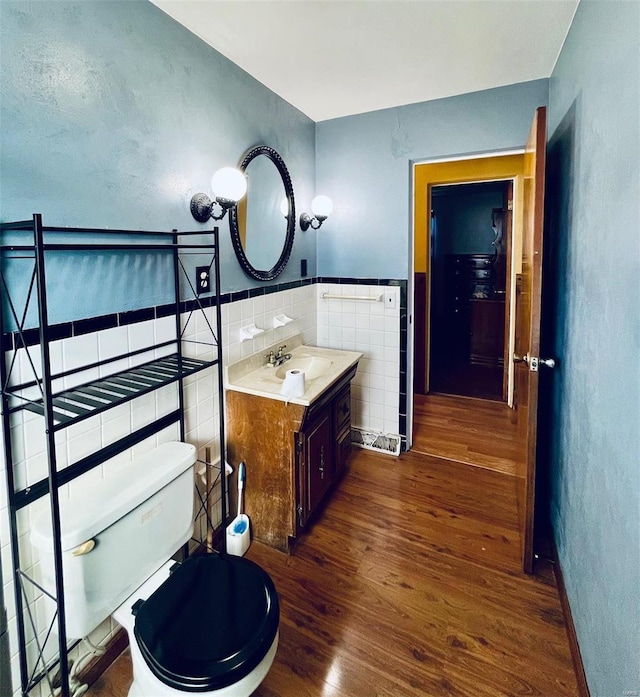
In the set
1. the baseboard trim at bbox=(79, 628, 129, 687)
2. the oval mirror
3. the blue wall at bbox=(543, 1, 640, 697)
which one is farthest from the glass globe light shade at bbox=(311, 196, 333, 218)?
the baseboard trim at bbox=(79, 628, 129, 687)

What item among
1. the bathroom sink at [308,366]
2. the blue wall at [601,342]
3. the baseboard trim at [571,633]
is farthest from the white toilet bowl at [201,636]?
the bathroom sink at [308,366]

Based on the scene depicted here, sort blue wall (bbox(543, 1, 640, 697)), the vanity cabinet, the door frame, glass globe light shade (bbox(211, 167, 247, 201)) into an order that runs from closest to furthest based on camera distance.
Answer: blue wall (bbox(543, 1, 640, 697)), glass globe light shade (bbox(211, 167, 247, 201)), the vanity cabinet, the door frame

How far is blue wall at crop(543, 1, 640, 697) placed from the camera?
3.20 feet

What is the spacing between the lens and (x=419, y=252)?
4.16m

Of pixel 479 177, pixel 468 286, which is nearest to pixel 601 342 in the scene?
pixel 479 177

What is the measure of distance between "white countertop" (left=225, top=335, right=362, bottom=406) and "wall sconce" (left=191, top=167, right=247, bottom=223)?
0.72m

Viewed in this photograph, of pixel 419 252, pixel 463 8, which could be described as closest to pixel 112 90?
pixel 463 8

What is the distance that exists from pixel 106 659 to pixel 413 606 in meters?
1.13

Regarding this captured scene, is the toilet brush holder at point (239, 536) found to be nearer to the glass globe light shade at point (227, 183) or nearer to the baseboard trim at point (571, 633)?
the baseboard trim at point (571, 633)

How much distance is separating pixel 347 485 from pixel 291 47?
7.49 feet

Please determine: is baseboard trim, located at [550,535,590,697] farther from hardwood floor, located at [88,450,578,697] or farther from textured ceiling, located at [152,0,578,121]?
textured ceiling, located at [152,0,578,121]

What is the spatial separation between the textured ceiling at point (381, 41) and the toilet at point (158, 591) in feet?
5.72

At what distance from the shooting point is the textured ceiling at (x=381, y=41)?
162 cm

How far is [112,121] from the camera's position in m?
1.43
